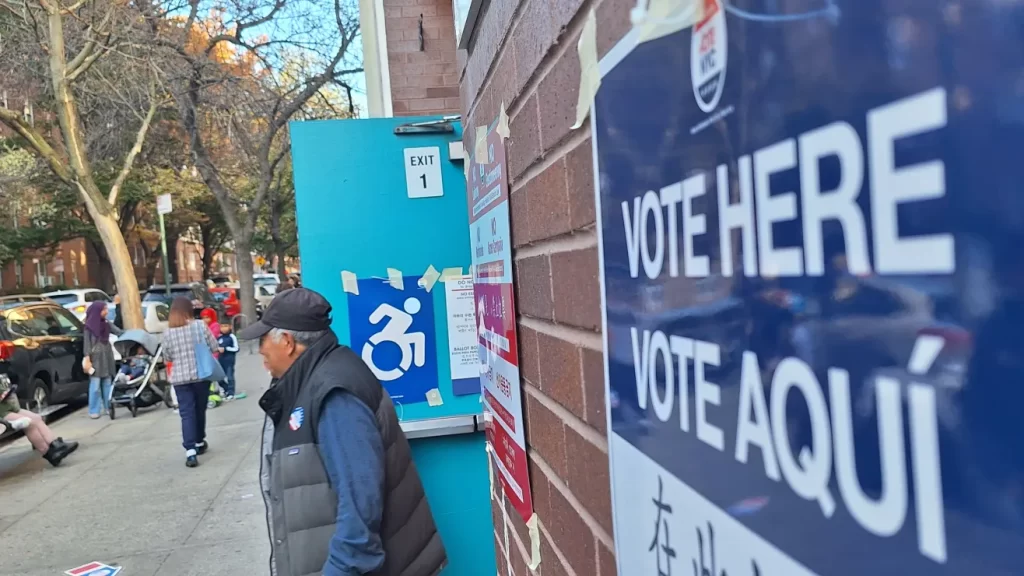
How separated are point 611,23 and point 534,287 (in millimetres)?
677

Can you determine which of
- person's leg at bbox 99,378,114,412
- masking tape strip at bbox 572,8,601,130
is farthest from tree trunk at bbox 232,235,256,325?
masking tape strip at bbox 572,8,601,130

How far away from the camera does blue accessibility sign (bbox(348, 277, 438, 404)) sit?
3.51m

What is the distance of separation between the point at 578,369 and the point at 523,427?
573mm

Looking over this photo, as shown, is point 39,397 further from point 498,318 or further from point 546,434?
point 546,434

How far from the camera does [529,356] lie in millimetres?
1666

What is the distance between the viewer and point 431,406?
11.6 feet

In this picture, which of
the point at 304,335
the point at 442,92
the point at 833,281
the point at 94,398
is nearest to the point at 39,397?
the point at 94,398

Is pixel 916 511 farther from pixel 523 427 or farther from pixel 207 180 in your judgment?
pixel 207 180

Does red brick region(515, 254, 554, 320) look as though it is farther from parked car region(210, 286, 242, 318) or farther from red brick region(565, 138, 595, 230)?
parked car region(210, 286, 242, 318)

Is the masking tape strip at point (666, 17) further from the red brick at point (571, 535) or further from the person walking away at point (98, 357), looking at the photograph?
the person walking away at point (98, 357)

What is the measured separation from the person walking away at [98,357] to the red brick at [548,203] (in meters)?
10.2

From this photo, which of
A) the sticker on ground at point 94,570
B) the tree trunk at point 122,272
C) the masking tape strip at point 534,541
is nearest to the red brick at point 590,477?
the masking tape strip at point 534,541

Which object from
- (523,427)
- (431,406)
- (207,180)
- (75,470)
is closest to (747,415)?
(523,427)

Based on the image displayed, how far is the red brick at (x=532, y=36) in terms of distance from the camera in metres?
1.31
